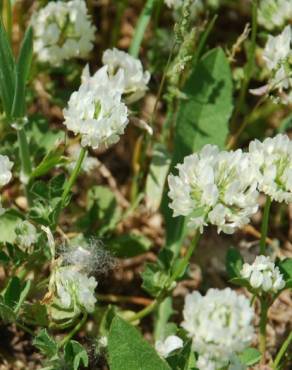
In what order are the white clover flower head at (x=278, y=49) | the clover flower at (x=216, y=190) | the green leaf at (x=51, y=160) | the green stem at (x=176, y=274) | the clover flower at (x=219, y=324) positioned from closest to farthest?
the clover flower at (x=219, y=324), the clover flower at (x=216, y=190), the green stem at (x=176, y=274), the green leaf at (x=51, y=160), the white clover flower head at (x=278, y=49)

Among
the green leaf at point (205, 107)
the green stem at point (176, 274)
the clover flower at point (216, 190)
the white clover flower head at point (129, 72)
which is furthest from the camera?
the green leaf at point (205, 107)

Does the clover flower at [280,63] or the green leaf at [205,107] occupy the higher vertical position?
the clover flower at [280,63]

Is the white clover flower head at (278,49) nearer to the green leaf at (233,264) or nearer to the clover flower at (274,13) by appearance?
the clover flower at (274,13)

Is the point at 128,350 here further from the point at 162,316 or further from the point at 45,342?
the point at 162,316

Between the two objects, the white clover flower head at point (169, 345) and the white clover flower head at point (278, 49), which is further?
the white clover flower head at point (278, 49)

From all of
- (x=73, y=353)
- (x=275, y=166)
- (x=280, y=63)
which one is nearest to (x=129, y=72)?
(x=280, y=63)

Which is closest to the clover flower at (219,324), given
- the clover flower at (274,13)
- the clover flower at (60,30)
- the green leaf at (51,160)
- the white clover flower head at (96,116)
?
the white clover flower head at (96,116)

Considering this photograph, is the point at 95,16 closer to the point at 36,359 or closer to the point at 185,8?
the point at 185,8

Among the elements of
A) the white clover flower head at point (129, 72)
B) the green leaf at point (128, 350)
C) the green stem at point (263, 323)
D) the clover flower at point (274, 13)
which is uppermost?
the clover flower at point (274, 13)
